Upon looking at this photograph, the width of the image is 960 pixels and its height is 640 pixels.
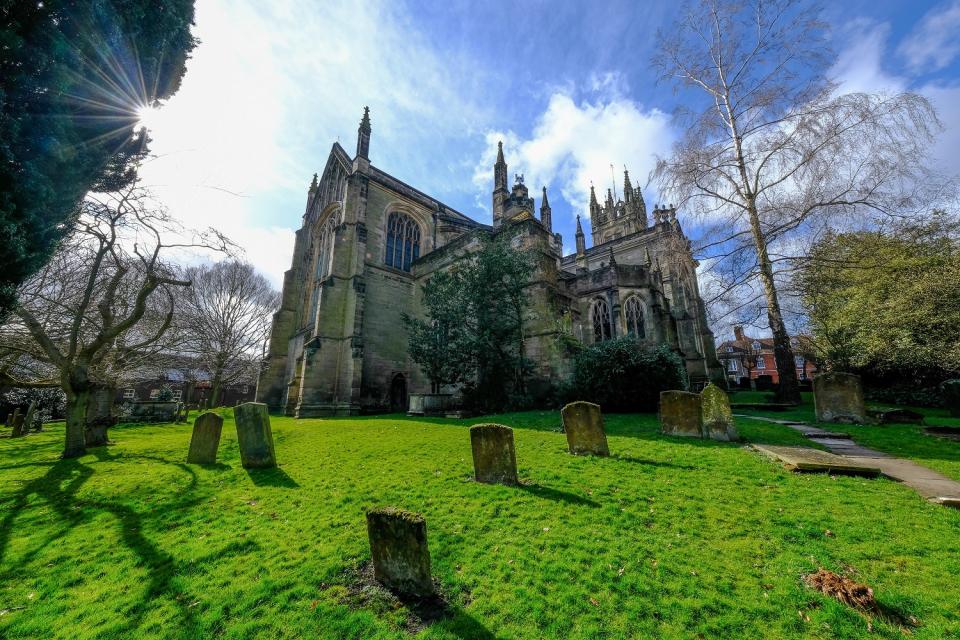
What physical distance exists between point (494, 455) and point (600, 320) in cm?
1727

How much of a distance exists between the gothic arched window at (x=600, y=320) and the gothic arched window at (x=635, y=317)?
1.16 m

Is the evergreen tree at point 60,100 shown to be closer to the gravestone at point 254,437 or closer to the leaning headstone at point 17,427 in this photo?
the gravestone at point 254,437

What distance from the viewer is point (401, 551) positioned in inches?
113

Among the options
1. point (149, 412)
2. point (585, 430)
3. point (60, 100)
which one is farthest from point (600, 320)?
point (149, 412)

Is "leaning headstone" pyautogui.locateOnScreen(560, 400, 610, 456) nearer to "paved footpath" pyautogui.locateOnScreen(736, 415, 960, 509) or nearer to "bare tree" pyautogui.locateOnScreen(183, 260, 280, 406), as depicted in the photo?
"paved footpath" pyautogui.locateOnScreen(736, 415, 960, 509)

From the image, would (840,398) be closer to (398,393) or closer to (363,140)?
(398,393)

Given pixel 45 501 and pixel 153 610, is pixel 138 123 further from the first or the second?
pixel 153 610

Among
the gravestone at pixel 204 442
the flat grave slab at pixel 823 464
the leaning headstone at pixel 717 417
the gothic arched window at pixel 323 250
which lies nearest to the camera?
the flat grave slab at pixel 823 464

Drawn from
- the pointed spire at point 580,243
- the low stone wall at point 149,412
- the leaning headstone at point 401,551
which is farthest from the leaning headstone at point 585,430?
the pointed spire at point 580,243

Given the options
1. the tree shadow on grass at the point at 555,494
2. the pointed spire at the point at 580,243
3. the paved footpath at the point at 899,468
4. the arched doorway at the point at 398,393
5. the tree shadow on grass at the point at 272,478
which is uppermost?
the pointed spire at the point at 580,243

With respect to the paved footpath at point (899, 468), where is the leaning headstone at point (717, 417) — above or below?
above

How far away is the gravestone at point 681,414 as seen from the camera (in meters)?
7.72

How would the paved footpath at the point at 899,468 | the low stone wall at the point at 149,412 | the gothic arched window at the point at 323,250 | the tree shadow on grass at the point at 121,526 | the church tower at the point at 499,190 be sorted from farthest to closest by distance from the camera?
1. the gothic arched window at the point at 323,250
2. the church tower at the point at 499,190
3. the low stone wall at the point at 149,412
4. the paved footpath at the point at 899,468
5. the tree shadow on grass at the point at 121,526

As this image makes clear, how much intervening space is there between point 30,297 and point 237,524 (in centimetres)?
841
